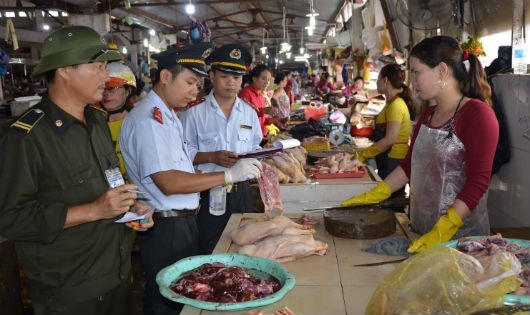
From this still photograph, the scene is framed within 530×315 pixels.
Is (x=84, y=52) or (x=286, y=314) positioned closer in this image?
(x=286, y=314)

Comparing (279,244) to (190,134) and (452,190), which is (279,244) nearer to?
(452,190)

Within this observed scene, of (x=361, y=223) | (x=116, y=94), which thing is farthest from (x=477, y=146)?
(x=116, y=94)

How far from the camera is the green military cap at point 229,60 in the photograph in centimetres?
427

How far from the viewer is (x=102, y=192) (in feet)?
8.46

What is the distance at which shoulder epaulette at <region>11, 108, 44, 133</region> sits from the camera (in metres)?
2.30

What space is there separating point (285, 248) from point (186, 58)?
56.3 inches

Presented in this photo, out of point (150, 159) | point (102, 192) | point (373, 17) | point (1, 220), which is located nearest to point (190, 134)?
point (150, 159)

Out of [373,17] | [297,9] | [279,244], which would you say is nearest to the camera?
[279,244]

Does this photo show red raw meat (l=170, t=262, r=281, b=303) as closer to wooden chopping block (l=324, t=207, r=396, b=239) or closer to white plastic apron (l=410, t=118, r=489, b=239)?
wooden chopping block (l=324, t=207, r=396, b=239)

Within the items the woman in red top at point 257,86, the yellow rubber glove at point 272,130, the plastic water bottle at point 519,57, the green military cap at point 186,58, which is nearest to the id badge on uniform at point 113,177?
the green military cap at point 186,58

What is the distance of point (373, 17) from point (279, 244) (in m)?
9.91

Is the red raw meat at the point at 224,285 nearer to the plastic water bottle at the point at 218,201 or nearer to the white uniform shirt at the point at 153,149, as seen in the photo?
the white uniform shirt at the point at 153,149

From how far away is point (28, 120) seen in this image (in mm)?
2344

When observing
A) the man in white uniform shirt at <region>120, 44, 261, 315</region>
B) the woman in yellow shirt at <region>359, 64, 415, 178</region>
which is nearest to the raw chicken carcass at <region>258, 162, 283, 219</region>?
the man in white uniform shirt at <region>120, 44, 261, 315</region>
